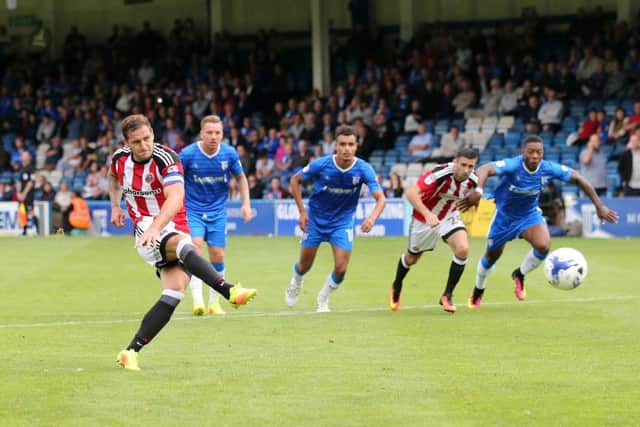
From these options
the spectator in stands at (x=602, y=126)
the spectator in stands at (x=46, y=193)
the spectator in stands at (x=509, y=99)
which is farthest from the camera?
the spectator in stands at (x=46, y=193)

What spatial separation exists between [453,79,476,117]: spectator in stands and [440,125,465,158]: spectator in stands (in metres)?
2.03

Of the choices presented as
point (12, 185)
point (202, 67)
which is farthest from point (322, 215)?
point (202, 67)

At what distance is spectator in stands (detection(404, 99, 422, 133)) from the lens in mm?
31875

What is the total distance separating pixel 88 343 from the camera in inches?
445

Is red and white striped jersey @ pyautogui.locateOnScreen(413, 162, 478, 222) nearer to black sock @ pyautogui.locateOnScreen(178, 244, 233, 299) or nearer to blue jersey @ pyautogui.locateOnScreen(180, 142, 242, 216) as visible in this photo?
blue jersey @ pyautogui.locateOnScreen(180, 142, 242, 216)

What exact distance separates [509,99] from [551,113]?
159 centimetres

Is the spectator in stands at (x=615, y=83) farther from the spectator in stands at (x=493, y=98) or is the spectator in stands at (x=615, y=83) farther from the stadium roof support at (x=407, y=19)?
the stadium roof support at (x=407, y=19)

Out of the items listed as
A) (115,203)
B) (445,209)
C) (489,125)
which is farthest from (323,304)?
(489,125)

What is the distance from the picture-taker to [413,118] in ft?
105

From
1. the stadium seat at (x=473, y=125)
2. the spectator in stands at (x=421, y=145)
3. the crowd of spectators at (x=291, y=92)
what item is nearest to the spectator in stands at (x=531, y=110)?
the crowd of spectators at (x=291, y=92)

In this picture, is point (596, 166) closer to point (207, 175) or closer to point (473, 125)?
point (473, 125)

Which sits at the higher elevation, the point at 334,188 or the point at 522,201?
the point at 334,188

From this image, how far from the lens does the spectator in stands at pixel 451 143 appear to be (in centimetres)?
2967

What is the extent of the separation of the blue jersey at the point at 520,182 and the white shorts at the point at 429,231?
74 centimetres
